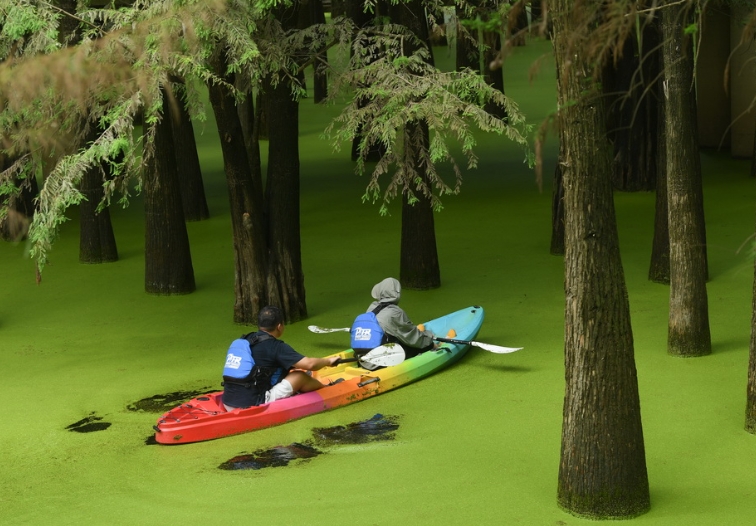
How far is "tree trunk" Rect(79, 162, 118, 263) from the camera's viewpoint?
14727 millimetres

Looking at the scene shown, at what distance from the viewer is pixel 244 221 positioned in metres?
11.7

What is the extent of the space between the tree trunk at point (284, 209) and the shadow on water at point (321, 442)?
11.1 feet

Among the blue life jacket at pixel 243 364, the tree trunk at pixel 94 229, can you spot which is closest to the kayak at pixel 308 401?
the blue life jacket at pixel 243 364

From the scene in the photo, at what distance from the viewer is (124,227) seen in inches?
681

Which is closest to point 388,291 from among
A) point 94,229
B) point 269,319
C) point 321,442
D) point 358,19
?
point 269,319

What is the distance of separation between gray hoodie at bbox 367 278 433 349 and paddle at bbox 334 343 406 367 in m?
0.15

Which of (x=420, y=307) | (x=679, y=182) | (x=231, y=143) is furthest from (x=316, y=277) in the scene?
(x=679, y=182)

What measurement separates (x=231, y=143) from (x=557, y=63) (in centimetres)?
580

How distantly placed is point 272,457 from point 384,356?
1968 mm

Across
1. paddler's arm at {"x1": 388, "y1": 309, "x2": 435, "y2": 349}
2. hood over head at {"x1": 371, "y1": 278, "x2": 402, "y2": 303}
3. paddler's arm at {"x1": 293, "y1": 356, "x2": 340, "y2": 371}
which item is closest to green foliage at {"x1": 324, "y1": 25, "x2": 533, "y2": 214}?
hood over head at {"x1": 371, "y1": 278, "x2": 402, "y2": 303}

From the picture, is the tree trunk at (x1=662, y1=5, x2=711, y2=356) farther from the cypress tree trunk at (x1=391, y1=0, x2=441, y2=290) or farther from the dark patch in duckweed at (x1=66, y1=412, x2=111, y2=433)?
the dark patch in duckweed at (x1=66, y1=412, x2=111, y2=433)

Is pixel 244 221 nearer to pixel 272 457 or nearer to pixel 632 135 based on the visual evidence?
pixel 272 457

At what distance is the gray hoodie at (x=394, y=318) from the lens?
31.7 feet

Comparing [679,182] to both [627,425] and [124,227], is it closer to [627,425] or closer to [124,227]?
[627,425]
